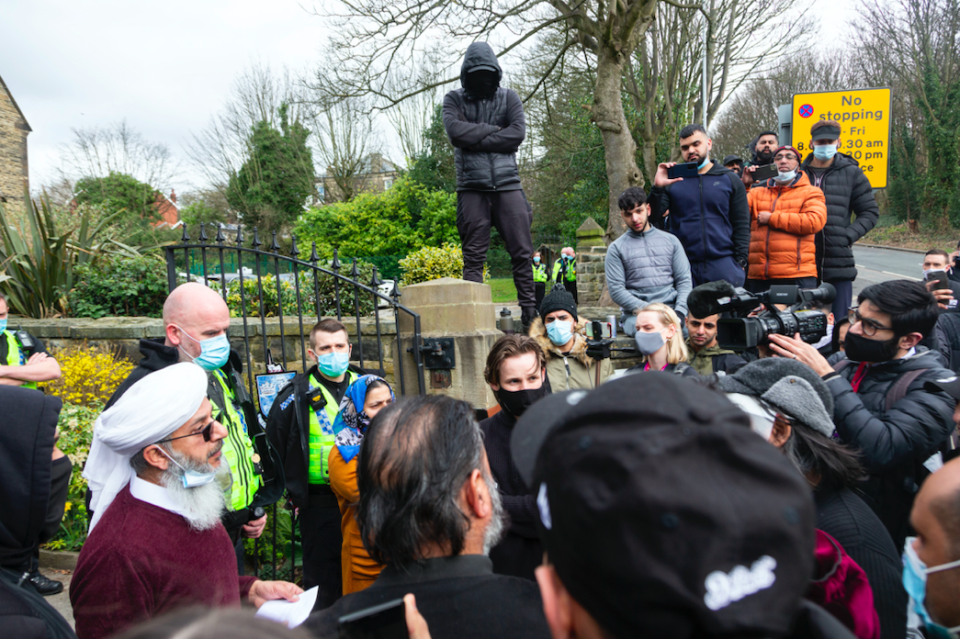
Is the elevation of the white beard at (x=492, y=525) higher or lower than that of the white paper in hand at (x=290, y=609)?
higher

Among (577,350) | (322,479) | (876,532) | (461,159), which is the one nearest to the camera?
(876,532)

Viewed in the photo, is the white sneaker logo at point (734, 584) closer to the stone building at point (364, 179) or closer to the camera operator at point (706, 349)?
the camera operator at point (706, 349)

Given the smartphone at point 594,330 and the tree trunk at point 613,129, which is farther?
the tree trunk at point 613,129

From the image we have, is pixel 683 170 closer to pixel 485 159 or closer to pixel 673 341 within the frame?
pixel 485 159

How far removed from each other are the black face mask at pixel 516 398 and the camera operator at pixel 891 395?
104 cm

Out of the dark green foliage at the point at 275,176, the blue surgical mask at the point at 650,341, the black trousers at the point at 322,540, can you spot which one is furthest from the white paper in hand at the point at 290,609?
the dark green foliage at the point at 275,176

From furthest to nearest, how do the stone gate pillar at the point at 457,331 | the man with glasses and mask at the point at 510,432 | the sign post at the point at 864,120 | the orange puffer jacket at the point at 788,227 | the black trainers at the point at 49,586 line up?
the sign post at the point at 864,120
the orange puffer jacket at the point at 788,227
the stone gate pillar at the point at 457,331
the black trainers at the point at 49,586
the man with glasses and mask at the point at 510,432

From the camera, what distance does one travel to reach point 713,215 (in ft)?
14.3

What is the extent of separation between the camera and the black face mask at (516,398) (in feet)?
8.63

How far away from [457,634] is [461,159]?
13.0 ft

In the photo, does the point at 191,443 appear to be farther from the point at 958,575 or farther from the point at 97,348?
the point at 97,348

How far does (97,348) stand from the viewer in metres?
5.36

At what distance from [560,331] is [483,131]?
1.86 metres

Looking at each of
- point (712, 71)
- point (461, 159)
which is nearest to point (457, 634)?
point (461, 159)
